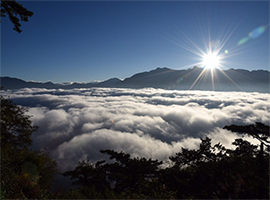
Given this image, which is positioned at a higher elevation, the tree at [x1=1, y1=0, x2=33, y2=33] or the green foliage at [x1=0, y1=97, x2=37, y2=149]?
the tree at [x1=1, y1=0, x2=33, y2=33]

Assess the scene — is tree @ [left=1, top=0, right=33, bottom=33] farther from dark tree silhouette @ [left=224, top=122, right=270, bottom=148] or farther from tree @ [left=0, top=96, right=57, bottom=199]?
dark tree silhouette @ [left=224, top=122, right=270, bottom=148]

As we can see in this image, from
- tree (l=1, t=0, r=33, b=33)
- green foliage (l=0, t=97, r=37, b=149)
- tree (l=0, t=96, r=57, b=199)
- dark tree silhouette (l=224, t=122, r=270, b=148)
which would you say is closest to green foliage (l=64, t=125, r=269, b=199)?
dark tree silhouette (l=224, t=122, r=270, b=148)

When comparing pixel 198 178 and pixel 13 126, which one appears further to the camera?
pixel 13 126

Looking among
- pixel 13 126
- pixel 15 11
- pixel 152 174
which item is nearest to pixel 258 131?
pixel 152 174

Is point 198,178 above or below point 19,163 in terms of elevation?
below

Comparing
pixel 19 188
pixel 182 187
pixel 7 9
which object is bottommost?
pixel 182 187

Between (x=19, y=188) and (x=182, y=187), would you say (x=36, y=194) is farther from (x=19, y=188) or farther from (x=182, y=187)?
(x=182, y=187)

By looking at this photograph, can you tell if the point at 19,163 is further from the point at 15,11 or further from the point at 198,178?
the point at 198,178

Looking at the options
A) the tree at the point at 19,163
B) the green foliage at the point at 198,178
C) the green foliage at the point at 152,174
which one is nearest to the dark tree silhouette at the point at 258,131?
the green foliage at the point at 152,174

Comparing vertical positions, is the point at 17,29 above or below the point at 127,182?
above

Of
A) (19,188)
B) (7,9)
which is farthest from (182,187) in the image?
(7,9)

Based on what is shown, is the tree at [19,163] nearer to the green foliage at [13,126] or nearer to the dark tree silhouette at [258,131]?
the green foliage at [13,126]
